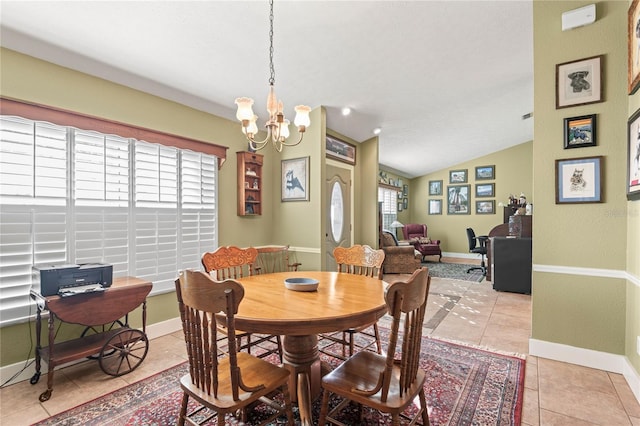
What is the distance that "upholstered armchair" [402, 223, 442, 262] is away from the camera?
8060mm

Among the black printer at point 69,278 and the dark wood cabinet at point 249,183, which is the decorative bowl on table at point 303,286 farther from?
the dark wood cabinet at point 249,183

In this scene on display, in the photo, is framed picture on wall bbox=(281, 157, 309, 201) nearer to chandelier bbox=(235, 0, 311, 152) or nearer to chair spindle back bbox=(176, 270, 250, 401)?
chandelier bbox=(235, 0, 311, 152)

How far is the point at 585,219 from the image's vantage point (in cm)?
251

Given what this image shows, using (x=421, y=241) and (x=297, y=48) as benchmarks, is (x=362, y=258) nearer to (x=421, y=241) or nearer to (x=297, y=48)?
(x=297, y=48)

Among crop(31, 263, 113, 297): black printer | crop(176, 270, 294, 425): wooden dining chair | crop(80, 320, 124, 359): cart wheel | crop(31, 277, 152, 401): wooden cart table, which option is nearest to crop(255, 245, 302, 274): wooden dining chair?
crop(31, 277, 152, 401): wooden cart table

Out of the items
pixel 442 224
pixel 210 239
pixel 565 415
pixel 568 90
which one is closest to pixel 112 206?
pixel 210 239

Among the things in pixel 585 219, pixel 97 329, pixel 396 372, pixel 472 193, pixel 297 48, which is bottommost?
pixel 97 329

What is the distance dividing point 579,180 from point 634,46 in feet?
3.24

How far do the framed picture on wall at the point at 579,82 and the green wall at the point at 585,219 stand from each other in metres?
0.04

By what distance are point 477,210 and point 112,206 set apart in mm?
9005

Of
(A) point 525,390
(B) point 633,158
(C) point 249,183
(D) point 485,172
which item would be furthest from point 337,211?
(D) point 485,172

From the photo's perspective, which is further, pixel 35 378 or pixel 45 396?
pixel 35 378

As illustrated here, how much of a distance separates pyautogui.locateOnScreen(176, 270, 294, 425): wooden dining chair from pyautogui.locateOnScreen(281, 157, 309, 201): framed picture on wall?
9.30 ft

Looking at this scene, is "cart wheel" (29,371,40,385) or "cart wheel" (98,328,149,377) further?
"cart wheel" (98,328,149,377)
